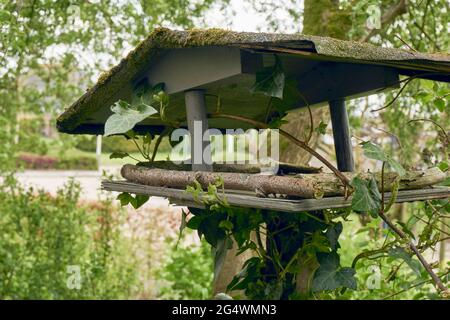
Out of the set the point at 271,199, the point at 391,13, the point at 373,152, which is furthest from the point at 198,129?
the point at 391,13

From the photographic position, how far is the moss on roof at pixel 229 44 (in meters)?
1.26

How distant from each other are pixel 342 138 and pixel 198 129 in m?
0.60

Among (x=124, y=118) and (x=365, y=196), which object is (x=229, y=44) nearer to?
(x=124, y=118)

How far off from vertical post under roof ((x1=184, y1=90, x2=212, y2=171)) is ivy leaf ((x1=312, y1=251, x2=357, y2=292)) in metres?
0.42

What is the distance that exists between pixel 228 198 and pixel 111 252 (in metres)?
3.82

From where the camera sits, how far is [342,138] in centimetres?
204

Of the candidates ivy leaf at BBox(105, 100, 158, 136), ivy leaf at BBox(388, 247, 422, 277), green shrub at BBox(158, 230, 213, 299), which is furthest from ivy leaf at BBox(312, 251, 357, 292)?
green shrub at BBox(158, 230, 213, 299)

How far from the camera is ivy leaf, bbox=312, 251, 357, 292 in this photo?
1606 millimetres

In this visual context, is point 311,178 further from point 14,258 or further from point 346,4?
point 14,258

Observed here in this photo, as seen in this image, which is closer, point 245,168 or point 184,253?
point 245,168

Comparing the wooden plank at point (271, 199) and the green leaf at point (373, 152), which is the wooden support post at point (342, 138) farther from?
the green leaf at point (373, 152)

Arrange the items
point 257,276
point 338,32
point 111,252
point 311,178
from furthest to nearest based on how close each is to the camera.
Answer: point 111,252 → point 338,32 → point 257,276 → point 311,178

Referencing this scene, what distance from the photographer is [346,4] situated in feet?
10.9
